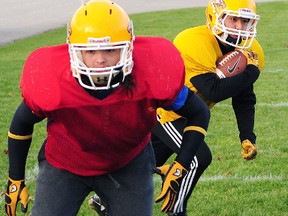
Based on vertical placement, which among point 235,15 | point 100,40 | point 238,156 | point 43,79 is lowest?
point 238,156

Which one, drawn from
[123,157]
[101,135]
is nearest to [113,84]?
[101,135]

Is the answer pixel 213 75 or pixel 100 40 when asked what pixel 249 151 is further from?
pixel 100 40

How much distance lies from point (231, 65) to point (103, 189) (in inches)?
60.0

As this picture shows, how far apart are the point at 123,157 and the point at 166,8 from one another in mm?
18174

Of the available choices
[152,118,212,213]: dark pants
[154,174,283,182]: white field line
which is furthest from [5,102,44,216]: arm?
[154,174,283,182]: white field line

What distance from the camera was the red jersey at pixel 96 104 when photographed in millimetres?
3172

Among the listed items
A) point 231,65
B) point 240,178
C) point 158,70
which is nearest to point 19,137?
point 158,70

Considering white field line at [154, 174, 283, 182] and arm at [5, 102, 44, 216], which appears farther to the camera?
white field line at [154, 174, 283, 182]

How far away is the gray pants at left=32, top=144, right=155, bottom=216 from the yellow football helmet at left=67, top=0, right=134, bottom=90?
0.60 meters

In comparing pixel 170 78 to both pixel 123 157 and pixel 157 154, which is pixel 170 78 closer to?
pixel 123 157

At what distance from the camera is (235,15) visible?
Answer: 468 centimetres

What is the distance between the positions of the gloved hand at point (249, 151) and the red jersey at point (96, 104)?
1.44m

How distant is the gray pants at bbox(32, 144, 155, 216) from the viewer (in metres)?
3.44

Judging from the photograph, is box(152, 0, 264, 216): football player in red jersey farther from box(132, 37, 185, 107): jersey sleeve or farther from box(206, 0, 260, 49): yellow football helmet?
box(132, 37, 185, 107): jersey sleeve
